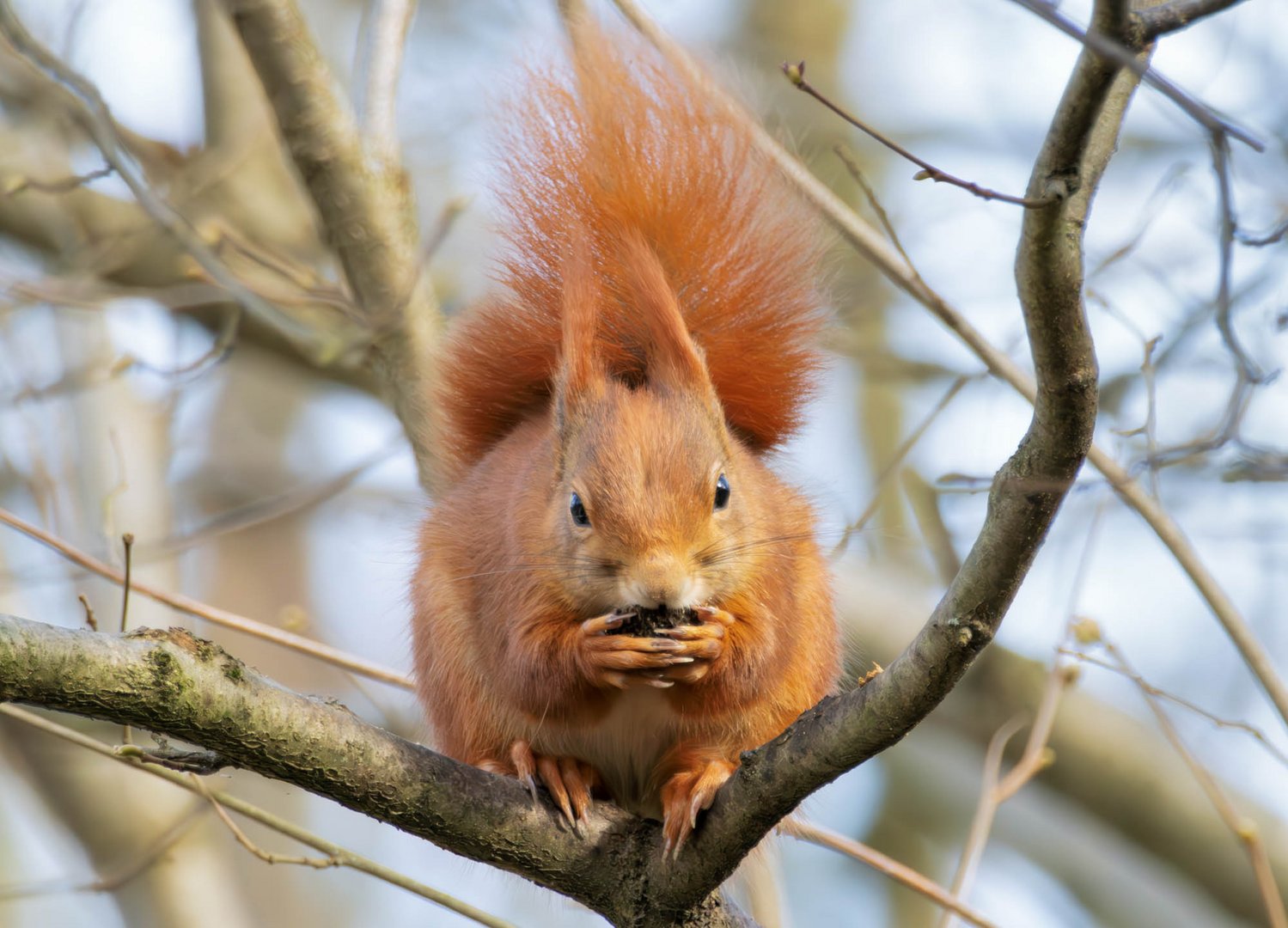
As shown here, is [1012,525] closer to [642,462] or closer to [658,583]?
[658,583]

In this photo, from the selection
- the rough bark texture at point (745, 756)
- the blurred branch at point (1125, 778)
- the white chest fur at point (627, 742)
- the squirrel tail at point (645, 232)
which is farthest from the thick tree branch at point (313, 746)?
the blurred branch at point (1125, 778)

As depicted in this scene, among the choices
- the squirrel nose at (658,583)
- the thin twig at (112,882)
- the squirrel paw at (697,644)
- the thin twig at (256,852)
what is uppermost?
the squirrel nose at (658,583)

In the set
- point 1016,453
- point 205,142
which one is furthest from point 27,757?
point 1016,453

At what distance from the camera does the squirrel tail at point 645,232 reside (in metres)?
2.52

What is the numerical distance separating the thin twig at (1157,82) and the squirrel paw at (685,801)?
1277 mm

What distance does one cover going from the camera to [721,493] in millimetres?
2260

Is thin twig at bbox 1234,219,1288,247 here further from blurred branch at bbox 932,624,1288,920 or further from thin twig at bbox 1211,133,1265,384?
blurred branch at bbox 932,624,1288,920

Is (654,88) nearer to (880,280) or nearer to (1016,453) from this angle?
(1016,453)

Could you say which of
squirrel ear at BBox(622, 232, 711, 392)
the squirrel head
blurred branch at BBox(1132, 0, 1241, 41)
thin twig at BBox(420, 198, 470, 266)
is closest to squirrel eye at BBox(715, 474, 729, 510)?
the squirrel head

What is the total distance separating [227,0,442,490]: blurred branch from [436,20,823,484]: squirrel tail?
37cm

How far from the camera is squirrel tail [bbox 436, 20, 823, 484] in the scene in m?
2.52

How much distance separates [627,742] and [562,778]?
0.16 metres

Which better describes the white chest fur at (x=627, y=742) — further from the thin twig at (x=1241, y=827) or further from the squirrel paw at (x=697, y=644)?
the thin twig at (x=1241, y=827)

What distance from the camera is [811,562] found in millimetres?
2467
